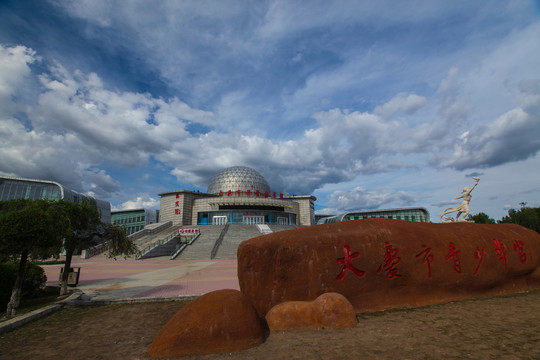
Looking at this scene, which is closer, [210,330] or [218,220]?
[210,330]

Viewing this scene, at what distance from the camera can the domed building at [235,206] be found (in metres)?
46.8

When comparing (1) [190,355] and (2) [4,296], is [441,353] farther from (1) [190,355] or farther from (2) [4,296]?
(2) [4,296]

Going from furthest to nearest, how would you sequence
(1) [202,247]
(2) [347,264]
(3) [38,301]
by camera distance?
(1) [202,247], (3) [38,301], (2) [347,264]

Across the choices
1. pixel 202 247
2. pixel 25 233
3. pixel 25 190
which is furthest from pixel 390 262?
pixel 25 190

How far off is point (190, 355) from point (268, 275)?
2351mm

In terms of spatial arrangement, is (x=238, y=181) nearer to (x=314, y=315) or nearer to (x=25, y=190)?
(x=25, y=190)

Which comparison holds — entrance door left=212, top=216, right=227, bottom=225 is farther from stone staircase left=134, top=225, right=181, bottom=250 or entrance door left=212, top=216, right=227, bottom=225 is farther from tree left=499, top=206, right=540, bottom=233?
tree left=499, top=206, right=540, bottom=233

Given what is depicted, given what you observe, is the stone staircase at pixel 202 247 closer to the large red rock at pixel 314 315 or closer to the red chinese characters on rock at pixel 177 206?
the red chinese characters on rock at pixel 177 206

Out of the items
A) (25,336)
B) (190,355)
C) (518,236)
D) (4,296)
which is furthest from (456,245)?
(4,296)

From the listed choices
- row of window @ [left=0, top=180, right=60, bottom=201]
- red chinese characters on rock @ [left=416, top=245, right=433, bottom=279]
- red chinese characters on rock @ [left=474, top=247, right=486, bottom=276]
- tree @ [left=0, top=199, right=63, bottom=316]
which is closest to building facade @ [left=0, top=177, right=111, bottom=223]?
row of window @ [left=0, top=180, right=60, bottom=201]

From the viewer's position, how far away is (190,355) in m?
4.76

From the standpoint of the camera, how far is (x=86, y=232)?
10648 millimetres

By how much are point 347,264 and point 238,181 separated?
155ft

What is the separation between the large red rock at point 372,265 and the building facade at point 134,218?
73.7 metres
